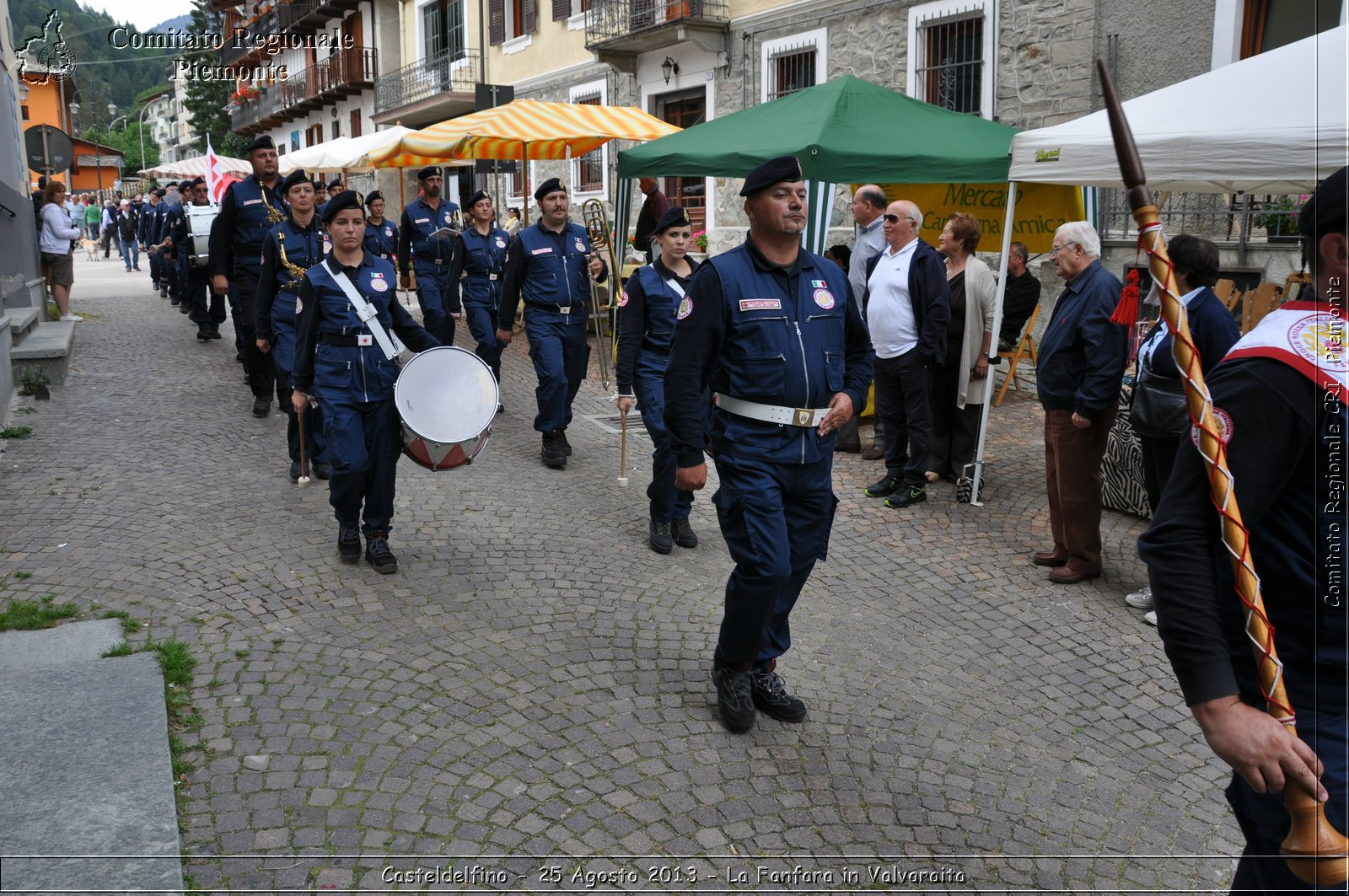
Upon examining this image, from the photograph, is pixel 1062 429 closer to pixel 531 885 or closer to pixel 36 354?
pixel 531 885

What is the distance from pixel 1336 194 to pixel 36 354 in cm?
1161

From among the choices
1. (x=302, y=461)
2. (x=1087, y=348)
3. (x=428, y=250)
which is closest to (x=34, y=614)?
(x=302, y=461)

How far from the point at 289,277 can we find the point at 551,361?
6.88 ft

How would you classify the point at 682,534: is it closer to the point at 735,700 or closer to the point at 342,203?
the point at 735,700

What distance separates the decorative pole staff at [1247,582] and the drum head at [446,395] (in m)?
4.15

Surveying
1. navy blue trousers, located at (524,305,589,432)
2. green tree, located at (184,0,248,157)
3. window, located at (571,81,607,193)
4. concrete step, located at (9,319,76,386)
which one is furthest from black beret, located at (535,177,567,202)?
green tree, located at (184,0,248,157)

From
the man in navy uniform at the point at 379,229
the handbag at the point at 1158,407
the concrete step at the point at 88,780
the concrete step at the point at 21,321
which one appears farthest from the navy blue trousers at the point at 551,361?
the concrete step at the point at 21,321

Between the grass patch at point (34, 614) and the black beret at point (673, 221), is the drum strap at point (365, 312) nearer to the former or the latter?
the black beret at point (673, 221)

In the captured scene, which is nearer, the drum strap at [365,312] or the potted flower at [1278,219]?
the drum strap at [365,312]

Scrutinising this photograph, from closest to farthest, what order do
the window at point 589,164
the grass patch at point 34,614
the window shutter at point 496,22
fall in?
the grass patch at point 34,614, the window at point 589,164, the window shutter at point 496,22

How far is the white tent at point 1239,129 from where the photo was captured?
5.27 meters

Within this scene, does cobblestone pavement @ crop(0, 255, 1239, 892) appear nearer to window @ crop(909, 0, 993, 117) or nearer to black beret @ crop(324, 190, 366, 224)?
black beret @ crop(324, 190, 366, 224)

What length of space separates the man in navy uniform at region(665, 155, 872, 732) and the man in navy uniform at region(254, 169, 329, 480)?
14.5ft

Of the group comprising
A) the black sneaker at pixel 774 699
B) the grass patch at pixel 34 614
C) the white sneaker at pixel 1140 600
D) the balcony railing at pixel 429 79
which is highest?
the balcony railing at pixel 429 79
